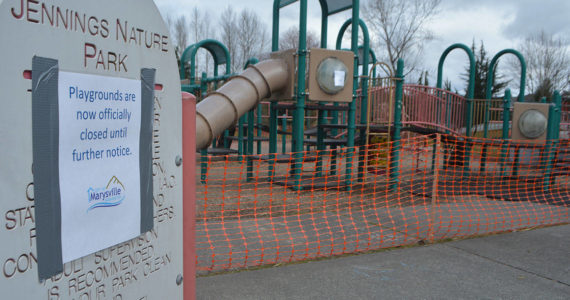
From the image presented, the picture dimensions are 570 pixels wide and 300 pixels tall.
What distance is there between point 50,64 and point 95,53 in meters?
0.18

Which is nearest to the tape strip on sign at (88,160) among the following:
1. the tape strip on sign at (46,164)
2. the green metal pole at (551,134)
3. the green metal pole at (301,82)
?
the tape strip on sign at (46,164)

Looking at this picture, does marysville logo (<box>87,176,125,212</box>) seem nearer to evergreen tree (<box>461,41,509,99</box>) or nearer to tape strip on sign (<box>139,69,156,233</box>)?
tape strip on sign (<box>139,69,156,233</box>)

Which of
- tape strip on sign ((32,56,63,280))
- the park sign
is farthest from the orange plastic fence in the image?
tape strip on sign ((32,56,63,280))

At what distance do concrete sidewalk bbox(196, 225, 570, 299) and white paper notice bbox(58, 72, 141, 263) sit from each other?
5.98 feet

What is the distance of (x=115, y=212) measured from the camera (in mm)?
1518

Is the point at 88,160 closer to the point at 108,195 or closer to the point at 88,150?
the point at 88,150

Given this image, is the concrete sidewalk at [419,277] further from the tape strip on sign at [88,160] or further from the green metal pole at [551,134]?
the green metal pole at [551,134]

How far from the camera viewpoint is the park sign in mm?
1192

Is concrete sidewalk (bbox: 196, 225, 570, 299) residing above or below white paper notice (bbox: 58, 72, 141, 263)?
below

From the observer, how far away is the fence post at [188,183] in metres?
1.92

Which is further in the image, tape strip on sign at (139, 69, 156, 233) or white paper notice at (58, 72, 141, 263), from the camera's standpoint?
tape strip on sign at (139, 69, 156, 233)

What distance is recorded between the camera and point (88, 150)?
1398mm

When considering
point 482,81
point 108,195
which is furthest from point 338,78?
point 482,81

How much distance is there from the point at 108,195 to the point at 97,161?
13 cm
